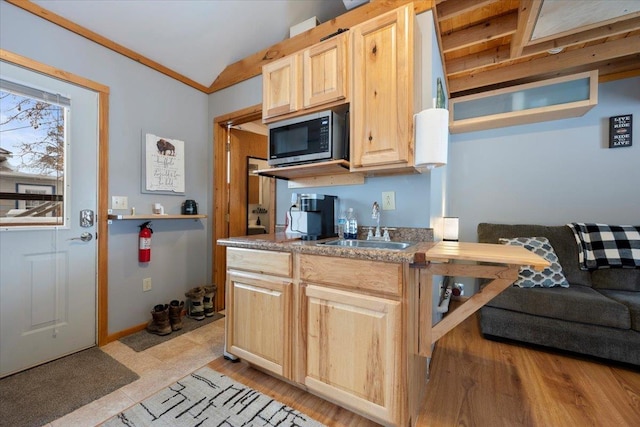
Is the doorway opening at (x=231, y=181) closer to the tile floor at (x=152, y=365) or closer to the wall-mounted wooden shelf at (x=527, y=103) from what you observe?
the tile floor at (x=152, y=365)

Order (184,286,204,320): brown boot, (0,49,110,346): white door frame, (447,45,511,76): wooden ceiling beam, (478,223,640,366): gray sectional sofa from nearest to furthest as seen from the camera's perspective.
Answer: (478,223,640,366): gray sectional sofa, (0,49,110,346): white door frame, (447,45,511,76): wooden ceiling beam, (184,286,204,320): brown boot

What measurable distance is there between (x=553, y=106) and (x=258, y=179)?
3.25 metres

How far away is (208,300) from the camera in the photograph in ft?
8.69

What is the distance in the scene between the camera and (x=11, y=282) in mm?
1653

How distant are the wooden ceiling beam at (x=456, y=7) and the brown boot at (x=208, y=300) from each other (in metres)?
3.16

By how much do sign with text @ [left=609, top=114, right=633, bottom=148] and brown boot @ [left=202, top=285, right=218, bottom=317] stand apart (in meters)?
4.20

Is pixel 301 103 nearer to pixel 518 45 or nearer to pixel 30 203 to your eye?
pixel 518 45

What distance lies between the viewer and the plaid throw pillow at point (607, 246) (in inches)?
83.4

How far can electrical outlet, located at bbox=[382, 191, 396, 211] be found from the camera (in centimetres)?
177

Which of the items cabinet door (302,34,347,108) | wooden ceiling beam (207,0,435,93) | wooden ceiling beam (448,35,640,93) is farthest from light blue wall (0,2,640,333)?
cabinet door (302,34,347,108)

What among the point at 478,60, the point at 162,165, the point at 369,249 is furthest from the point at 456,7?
the point at 162,165

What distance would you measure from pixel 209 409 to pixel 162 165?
6.71 ft

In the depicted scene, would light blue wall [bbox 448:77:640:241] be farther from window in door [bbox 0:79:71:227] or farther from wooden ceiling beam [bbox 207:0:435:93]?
window in door [bbox 0:79:71:227]

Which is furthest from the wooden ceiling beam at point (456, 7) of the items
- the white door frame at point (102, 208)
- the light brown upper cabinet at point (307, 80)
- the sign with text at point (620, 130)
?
the white door frame at point (102, 208)
